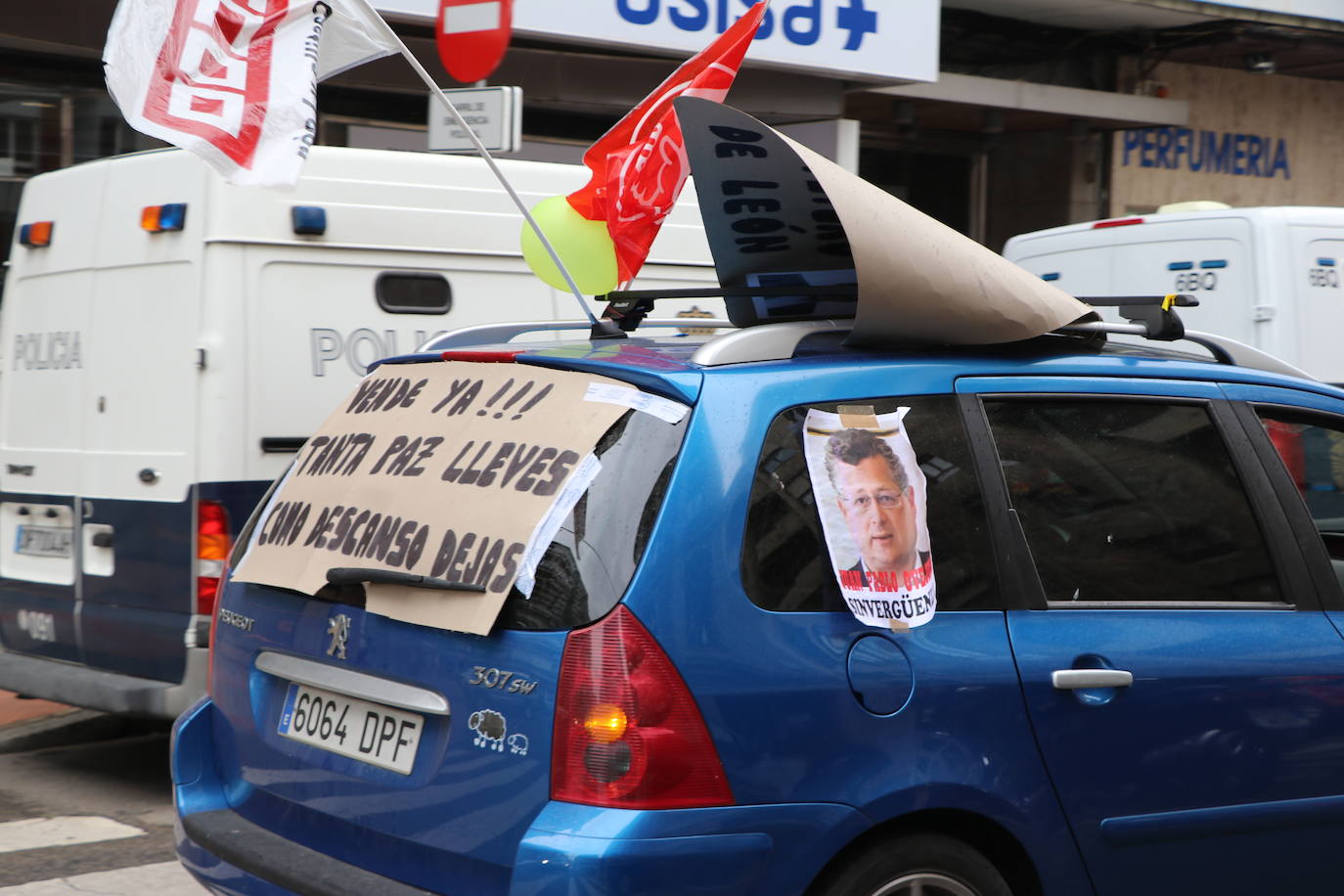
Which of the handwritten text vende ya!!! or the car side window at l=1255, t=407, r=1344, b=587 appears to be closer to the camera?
the handwritten text vende ya!!!

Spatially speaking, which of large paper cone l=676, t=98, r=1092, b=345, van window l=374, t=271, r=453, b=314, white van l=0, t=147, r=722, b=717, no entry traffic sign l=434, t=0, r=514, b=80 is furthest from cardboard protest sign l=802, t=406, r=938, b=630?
no entry traffic sign l=434, t=0, r=514, b=80

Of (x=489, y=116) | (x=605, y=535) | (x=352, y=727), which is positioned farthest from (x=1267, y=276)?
(x=352, y=727)

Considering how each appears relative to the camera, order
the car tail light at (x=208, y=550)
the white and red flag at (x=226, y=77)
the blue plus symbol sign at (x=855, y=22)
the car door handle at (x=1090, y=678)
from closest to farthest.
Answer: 1. the car door handle at (x=1090, y=678)
2. the white and red flag at (x=226, y=77)
3. the car tail light at (x=208, y=550)
4. the blue plus symbol sign at (x=855, y=22)

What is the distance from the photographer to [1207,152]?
675 inches

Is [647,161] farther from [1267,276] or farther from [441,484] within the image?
[1267,276]

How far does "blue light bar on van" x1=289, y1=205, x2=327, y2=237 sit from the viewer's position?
5785mm

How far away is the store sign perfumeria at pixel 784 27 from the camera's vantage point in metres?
10.4

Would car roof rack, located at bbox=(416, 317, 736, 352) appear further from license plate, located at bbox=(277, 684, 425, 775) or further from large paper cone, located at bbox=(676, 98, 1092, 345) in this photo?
license plate, located at bbox=(277, 684, 425, 775)

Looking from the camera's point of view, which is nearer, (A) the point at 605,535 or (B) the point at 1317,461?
(A) the point at 605,535

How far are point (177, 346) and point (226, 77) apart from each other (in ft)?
4.94

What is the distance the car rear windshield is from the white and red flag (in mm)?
1787

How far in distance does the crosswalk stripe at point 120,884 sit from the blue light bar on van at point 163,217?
86.6 inches

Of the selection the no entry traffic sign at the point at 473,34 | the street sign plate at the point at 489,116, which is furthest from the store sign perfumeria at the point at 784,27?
the street sign plate at the point at 489,116

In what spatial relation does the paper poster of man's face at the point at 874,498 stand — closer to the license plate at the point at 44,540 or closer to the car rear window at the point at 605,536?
the car rear window at the point at 605,536
